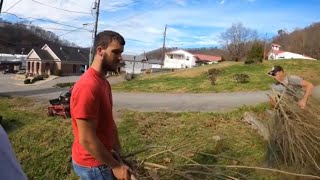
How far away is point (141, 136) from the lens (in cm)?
945

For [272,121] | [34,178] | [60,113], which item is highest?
[272,121]

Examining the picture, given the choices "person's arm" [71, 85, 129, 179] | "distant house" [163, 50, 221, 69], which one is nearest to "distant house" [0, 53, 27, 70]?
"distant house" [163, 50, 221, 69]

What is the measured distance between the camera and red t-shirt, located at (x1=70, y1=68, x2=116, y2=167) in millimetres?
3123

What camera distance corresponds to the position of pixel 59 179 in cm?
791

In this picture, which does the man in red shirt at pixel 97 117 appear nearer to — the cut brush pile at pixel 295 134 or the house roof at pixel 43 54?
the cut brush pile at pixel 295 134

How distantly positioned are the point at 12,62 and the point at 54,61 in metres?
28.8

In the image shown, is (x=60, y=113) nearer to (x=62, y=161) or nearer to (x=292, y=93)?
(x=62, y=161)

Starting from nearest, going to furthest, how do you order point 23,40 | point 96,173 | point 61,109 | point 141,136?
point 96,173
point 141,136
point 61,109
point 23,40

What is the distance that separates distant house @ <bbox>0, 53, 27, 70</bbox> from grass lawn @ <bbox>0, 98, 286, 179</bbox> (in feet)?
257

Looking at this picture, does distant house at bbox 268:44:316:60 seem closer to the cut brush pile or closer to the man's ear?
the cut brush pile

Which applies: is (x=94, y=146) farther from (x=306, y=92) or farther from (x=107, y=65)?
(x=306, y=92)

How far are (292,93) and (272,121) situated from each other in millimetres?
512

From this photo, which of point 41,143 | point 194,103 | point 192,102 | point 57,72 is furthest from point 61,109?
point 57,72

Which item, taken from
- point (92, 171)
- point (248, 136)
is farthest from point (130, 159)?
point (248, 136)
